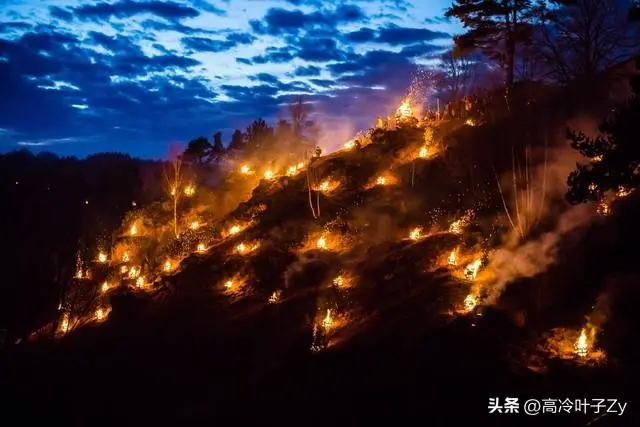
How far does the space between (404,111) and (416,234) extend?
772 centimetres

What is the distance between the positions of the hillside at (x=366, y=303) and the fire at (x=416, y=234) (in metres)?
0.05

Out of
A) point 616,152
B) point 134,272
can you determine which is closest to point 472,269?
point 616,152

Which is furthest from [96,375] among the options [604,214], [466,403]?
[604,214]

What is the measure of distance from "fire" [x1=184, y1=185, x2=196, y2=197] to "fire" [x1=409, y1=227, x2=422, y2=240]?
38.4 feet

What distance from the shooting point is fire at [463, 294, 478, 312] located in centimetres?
1223

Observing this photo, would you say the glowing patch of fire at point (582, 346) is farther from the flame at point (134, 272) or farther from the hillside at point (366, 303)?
the flame at point (134, 272)

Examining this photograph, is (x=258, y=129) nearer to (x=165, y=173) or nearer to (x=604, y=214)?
(x=165, y=173)

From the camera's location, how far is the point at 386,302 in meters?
13.6

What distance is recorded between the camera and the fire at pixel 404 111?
861 inches

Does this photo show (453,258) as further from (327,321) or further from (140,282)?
(140,282)

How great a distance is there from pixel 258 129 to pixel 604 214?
72.0ft

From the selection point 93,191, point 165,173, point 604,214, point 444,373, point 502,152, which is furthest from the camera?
point 93,191

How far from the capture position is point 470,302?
1235 centimetres

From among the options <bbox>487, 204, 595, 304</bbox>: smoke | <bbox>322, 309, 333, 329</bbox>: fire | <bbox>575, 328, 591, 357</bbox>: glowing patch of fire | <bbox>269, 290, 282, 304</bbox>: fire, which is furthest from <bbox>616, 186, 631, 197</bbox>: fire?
<bbox>269, 290, 282, 304</bbox>: fire
